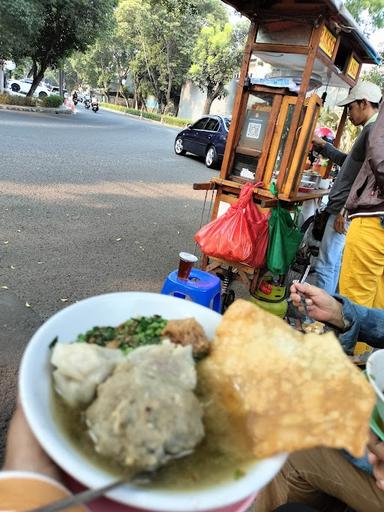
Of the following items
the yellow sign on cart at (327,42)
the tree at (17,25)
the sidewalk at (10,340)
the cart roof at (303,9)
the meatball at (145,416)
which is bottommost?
the sidewalk at (10,340)

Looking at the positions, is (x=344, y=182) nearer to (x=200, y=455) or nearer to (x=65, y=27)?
(x=200, y=455)

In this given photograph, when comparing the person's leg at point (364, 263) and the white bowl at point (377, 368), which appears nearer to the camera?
the white bowl at point (377, 368)

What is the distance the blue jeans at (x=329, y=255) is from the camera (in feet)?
15.0

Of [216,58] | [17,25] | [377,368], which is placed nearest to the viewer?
[377,368]

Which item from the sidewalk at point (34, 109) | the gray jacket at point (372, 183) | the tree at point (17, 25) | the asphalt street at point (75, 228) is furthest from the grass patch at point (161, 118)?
the gray jacket at point (372, 183)

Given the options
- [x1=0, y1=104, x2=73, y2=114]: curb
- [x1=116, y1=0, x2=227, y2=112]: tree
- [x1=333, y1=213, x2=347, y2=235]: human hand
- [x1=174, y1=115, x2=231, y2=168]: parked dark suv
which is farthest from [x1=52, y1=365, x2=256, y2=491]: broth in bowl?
[x1=116, y1=0, x2=227, y2=112]: tree

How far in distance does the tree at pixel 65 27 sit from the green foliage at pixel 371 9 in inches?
511

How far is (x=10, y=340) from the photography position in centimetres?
305

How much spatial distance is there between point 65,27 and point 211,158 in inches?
594

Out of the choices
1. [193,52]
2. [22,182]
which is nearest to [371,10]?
[193,52]

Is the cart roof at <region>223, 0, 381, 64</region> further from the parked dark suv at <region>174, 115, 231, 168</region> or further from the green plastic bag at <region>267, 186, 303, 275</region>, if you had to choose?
the parked dark suv at <region>174, 115, 231, 168</region>

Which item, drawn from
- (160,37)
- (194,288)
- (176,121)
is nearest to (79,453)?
(194,288)

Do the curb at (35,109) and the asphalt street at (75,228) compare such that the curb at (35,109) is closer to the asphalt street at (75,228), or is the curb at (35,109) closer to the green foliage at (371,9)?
the asphalt street at (75,228)

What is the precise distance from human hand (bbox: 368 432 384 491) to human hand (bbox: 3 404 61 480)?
3.39ft
